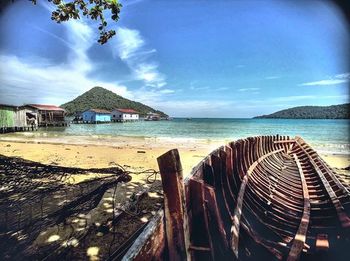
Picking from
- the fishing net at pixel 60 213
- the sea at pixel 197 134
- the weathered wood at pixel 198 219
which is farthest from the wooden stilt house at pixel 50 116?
the weathered wood at pixel 198 219

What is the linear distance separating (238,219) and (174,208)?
145 cm

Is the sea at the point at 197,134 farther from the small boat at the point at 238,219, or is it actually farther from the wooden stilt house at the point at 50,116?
the wooden stilt house at the point at 50,116

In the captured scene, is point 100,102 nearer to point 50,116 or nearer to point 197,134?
point 50,116

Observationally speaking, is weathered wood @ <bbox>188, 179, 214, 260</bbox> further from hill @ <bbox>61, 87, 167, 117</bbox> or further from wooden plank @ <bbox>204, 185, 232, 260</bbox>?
hill @ <bbox>61, 87, 167, 117</bbox>

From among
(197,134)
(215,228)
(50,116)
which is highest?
(50,116)

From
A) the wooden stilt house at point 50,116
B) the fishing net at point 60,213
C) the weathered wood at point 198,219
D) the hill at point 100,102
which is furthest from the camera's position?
the hill at point 100,102

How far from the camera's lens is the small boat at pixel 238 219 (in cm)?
198

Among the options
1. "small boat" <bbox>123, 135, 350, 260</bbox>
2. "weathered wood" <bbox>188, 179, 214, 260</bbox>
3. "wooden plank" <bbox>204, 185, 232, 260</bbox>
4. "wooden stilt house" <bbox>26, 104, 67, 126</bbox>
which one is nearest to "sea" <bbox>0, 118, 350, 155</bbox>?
"small boat" <bbox>123, 135, 350, 260</bbox>

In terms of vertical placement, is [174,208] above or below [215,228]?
above

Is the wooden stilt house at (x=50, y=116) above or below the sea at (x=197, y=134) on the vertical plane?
above

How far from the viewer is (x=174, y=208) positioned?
6.55ft

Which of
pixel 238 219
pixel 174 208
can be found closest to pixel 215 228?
pixel 238 219

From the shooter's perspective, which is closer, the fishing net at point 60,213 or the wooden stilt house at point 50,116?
the fishing net at point 60,213

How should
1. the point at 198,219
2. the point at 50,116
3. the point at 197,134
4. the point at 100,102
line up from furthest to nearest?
1. the point at 100,102
2. the point at 50,116
3. the point at 197,134
4. the point at 198,219
